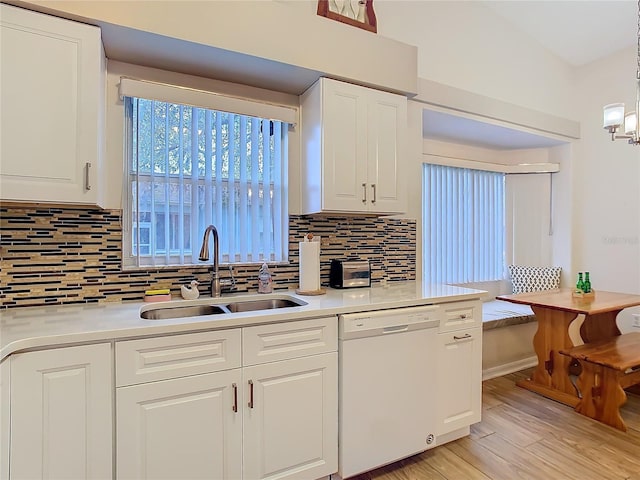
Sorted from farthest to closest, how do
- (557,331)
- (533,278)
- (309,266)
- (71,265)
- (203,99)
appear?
1. (533,278)
2. (557,331)
3. (309,266)
4. (203,99)
5. (71,265)

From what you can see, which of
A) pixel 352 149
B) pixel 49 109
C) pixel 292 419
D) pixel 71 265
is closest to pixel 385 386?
pixel 292 419

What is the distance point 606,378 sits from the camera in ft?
7.92

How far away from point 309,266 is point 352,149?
746 millimetres

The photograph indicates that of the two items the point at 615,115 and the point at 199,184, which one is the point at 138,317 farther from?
the point at 615,115

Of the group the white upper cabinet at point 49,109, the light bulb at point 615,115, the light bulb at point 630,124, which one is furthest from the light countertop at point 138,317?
the light bulb at point 630,124

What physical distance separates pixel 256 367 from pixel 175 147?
130 cm

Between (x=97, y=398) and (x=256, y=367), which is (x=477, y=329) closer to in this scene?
(x=256, y=367)

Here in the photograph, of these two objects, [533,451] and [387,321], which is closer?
[387,321]

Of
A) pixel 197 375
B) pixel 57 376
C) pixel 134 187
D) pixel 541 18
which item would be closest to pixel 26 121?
pixel 134 187

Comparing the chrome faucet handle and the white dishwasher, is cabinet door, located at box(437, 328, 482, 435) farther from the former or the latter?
the chrome faucet handle

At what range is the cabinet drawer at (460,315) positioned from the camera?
6.63ft

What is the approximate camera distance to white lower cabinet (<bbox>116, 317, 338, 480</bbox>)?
1344mm

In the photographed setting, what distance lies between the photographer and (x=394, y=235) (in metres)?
2.71

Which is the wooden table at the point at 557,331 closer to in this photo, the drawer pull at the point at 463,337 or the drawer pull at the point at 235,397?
the drawer pull at the point at 463,337
